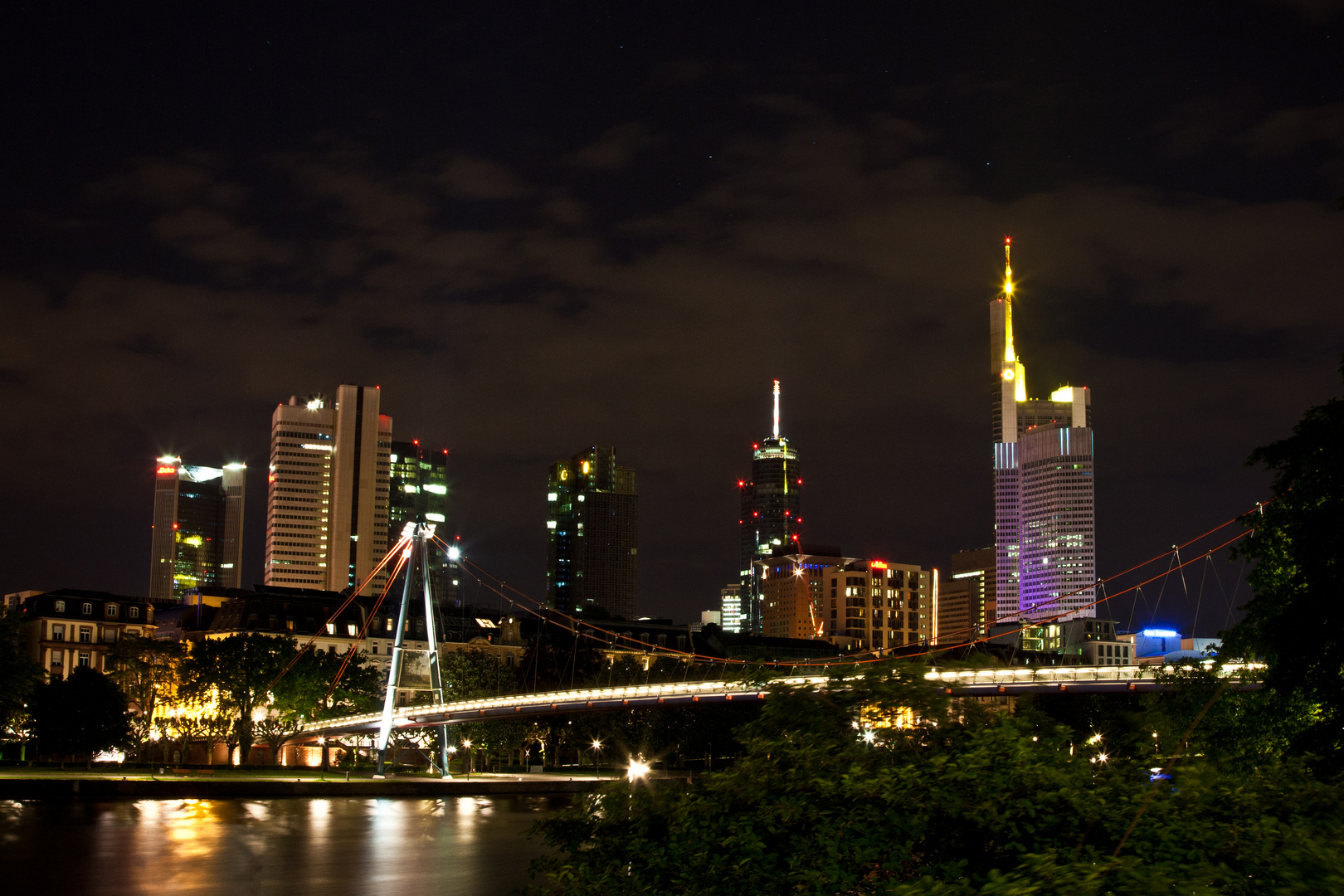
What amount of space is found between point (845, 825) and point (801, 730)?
5.31ft

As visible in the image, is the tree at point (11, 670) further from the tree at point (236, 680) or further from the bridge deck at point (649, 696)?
the bridge deck at point (649, 696)

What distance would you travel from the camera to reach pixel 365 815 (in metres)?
52.4

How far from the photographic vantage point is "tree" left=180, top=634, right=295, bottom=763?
76.3m

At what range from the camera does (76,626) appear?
10019cm

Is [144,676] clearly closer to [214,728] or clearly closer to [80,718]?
[214,728]

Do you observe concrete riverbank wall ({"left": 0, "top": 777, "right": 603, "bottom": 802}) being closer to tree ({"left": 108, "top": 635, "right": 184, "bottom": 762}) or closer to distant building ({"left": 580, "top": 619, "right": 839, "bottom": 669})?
tree ({"left": 108, "top": 635, "right": 184, "bottom": 762})

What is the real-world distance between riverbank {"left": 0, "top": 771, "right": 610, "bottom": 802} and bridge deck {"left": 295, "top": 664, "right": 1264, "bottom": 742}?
3.54 meters

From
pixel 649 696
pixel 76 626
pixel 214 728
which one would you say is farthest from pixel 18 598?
pixel 649 696

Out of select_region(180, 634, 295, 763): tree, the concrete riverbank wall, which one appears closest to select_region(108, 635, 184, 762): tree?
select_region(180, 634, 295, 763): tree

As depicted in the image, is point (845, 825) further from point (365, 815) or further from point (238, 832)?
point (365, 815)

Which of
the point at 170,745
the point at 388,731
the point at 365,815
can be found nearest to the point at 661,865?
the point at 365,815

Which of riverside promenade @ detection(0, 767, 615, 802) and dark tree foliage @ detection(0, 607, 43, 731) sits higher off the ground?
dark tree foliage @ detection(0, 607, 43, 731)

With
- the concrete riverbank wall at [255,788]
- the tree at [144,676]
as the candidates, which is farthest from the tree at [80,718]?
the concrete riverbank wall at [255,788]

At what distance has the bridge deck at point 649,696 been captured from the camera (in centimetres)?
4641
